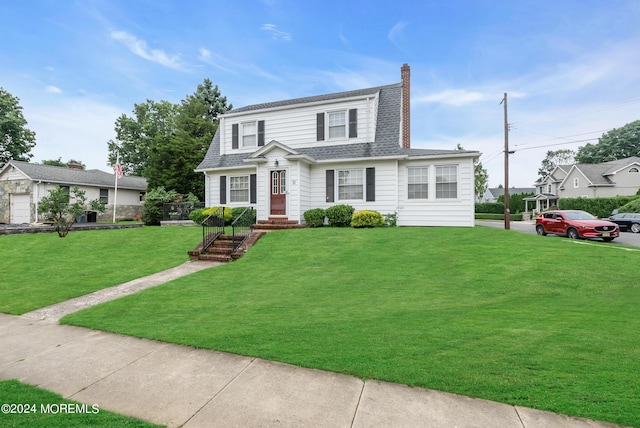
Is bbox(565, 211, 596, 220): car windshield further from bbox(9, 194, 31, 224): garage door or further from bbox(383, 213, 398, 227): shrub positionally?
bbox(9, 194, 31, 224): garage door

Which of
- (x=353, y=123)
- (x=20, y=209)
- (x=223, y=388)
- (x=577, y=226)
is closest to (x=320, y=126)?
(x=353, y=123)

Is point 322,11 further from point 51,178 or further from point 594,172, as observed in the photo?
point 594,172

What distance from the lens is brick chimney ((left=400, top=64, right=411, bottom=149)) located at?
17.4 m

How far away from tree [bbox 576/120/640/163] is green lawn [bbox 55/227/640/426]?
7262 centimetres

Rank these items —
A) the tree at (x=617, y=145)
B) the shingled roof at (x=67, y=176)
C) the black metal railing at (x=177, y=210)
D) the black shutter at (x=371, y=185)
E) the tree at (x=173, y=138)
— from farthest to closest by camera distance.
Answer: the tree at (x=617, y=145)
the tree at (x=173, y=138)
the shingled roof at (x=67, y=176)
the black metal railing at (x=177, y=210)
the black shutter at (x=371, y=185)

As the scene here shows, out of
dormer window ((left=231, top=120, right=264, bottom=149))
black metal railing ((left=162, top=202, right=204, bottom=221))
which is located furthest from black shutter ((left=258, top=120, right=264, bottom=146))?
black metal railing ((left=162, top=202, right=204, bottom=221))

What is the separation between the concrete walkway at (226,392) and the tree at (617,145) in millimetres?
81865

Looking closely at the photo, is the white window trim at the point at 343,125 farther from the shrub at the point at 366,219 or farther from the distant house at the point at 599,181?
the distant house at the point at 599,181

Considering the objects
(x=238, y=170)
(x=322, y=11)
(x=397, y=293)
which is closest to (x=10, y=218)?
(x=238, y=170)

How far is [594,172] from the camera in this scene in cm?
4153

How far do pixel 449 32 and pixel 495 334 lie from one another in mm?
15757

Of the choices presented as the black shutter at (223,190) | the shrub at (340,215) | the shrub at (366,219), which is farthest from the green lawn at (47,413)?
the black shutter at (223,190)

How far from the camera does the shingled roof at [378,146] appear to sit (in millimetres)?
14977

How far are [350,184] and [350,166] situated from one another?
0.94 metres
